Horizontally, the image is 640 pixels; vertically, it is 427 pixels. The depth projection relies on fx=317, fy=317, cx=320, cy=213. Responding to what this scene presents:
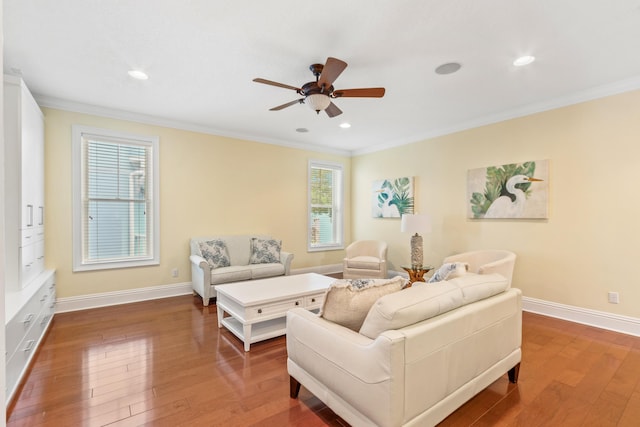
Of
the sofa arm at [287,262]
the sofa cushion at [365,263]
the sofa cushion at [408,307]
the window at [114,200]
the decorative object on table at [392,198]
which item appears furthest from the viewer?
the decorative object on table at [392,198]

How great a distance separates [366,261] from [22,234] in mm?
4284

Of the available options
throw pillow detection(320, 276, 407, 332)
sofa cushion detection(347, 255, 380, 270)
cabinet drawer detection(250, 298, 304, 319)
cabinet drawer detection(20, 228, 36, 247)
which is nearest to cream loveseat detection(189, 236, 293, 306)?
sofa cushion detection(347, 255, 380, 270)

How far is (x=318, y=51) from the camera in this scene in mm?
2762

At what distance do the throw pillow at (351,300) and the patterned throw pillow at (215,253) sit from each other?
2.91 meters

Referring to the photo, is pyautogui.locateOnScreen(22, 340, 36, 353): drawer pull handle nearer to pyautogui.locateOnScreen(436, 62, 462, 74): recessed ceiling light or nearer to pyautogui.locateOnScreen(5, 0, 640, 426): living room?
pyautogui.locateOnScreen(5, 0, 640, 426): living room

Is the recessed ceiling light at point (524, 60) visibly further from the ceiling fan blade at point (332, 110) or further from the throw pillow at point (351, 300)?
the throw pillow at point (351, 300)

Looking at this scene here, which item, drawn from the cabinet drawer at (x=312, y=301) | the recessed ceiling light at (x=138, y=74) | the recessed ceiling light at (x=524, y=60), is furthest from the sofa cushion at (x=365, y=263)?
the recessed ceiling light at (x=138, y=74)

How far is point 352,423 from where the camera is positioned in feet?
5.76

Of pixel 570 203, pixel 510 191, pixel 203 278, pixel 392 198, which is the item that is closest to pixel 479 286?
pixel 570 203

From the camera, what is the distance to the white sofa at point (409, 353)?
1584mm

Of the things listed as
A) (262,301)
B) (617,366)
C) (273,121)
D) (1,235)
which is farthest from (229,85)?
(617,366)

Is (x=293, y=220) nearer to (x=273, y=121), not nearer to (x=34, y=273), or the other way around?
(x=273, y=121)

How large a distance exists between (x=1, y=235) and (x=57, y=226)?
3.91 metres

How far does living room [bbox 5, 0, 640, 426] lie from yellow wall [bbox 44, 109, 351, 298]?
0.6 inches
